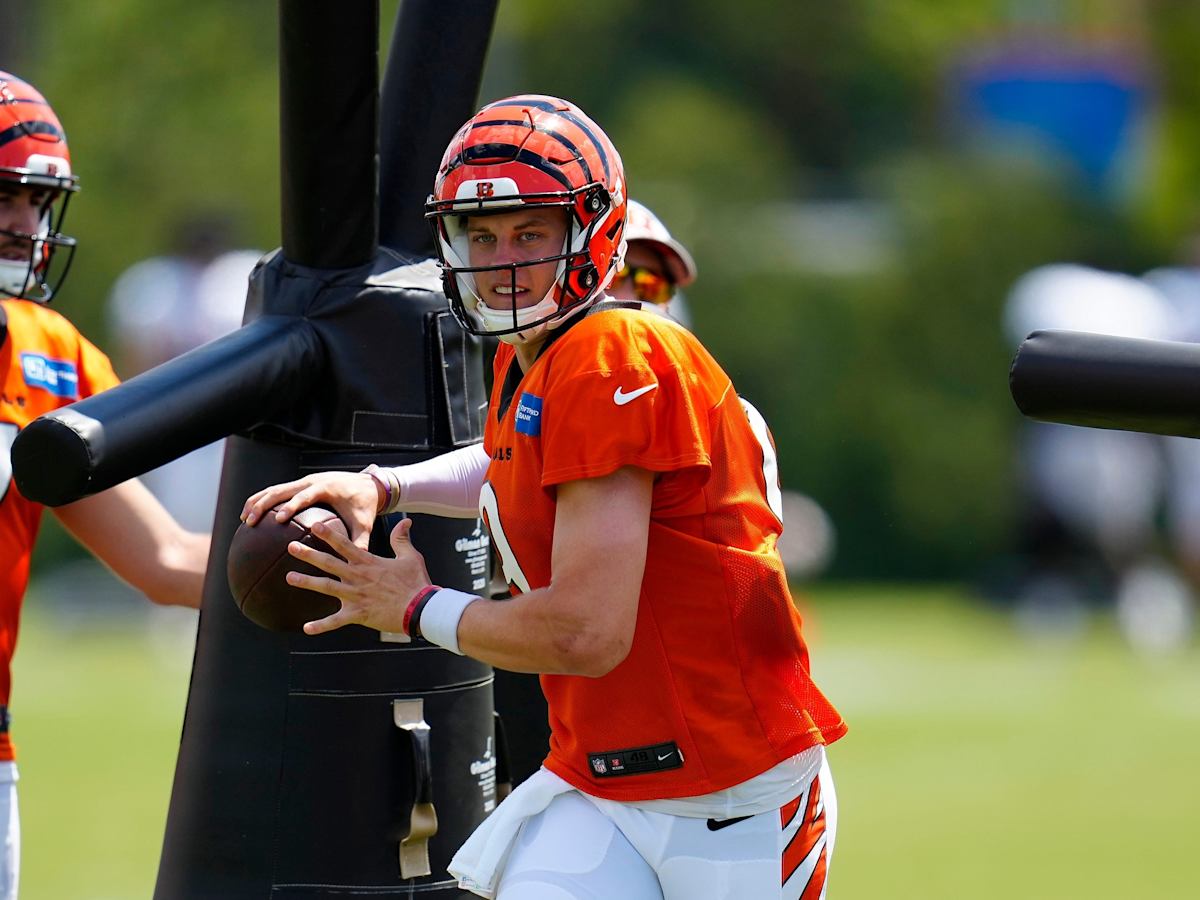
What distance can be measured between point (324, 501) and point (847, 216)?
18.7 metres

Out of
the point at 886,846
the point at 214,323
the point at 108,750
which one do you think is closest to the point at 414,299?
the point at 886,846

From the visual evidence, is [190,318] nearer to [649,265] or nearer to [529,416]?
[649,265]

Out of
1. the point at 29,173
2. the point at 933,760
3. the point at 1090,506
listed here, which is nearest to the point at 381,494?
the point at 29,173

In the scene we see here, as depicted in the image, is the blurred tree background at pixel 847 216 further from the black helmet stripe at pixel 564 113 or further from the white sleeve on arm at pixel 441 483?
the black helmet stripe at pixel 564 113

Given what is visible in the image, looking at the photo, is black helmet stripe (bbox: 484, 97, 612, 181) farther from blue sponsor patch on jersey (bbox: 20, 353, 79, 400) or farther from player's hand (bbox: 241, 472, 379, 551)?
blue sponsor patch on jersey (bbox: 20, 353, 79, 400)

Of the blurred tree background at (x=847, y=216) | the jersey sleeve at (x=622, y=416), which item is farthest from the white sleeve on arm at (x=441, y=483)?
the blurred tree background at (x=847, y=216)

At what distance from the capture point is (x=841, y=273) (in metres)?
17.0

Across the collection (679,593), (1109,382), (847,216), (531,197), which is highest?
(847,216)

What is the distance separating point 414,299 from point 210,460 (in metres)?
8.14

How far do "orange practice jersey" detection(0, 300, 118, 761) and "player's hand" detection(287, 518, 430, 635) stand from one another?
0.96m

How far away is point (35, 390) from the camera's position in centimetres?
450

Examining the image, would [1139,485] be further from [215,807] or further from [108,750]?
[215,807]

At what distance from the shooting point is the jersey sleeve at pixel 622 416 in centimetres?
348

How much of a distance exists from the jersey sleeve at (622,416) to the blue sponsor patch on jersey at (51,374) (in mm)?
1488
